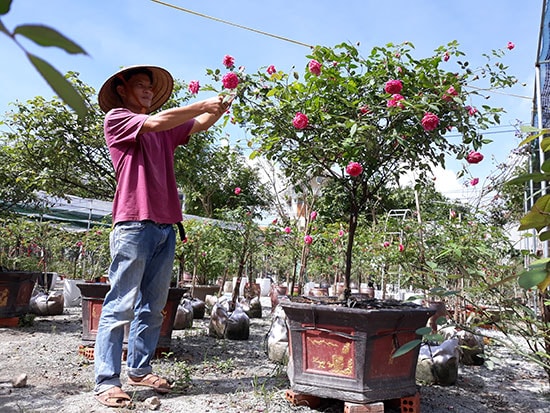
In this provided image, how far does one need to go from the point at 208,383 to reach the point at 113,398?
2.12ft

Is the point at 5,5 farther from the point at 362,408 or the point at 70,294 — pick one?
the point at 70,294

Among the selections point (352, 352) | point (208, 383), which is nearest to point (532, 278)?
point (352, 352)

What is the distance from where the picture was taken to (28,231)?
20.1 ft

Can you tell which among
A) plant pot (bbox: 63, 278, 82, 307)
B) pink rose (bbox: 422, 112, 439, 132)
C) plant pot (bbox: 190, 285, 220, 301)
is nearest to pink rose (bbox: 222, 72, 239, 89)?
pink rose (bbox: 422, 112, 439, 132)

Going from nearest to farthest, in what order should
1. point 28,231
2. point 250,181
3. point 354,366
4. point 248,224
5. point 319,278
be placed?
point 354,366 → point 248,224 → point 28,231 → point 319,278 → point 250,181

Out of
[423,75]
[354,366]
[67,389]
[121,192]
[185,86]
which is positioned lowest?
[67,389]

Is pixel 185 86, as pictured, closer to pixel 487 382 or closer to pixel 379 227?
pixel 487 382

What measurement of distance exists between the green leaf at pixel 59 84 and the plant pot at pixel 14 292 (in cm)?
443

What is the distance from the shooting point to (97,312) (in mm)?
3018

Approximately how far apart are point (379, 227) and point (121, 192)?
5318mm

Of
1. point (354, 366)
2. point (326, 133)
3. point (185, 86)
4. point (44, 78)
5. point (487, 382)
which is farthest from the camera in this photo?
point (185, 86)

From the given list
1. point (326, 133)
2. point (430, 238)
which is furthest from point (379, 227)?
point (326, 133)

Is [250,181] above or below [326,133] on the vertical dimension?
above

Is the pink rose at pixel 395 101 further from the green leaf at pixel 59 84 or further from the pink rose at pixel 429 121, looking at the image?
the green leaf at pixel 59 84
